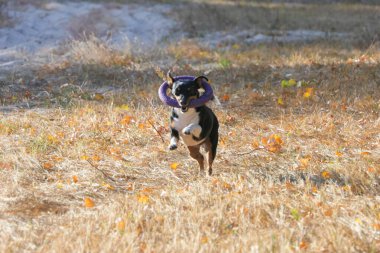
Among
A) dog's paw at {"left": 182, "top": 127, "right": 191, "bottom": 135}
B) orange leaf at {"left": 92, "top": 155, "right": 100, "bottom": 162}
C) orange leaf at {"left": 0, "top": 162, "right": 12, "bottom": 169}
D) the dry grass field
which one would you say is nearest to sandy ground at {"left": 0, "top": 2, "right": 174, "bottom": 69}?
the dry grass field

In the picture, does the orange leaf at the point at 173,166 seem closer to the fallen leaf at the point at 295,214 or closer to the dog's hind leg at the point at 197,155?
the dog's hind leg at the point at 197,155

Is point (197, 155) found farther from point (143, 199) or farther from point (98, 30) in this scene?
point (98, 30)

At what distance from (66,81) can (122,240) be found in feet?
22.0

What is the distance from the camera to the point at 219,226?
14.0 feet

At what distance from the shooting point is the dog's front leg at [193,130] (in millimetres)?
5266

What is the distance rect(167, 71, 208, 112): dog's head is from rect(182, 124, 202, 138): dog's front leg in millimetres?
161

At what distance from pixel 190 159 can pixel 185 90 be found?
1.23 meters

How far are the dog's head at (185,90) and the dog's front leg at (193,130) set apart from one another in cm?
16

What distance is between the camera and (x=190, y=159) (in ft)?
20.7

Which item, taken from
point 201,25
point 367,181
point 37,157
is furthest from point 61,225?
point 201,25

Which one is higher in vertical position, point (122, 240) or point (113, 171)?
point (122, 240)

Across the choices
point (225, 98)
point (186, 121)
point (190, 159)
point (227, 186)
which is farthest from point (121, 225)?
point (225, 98)

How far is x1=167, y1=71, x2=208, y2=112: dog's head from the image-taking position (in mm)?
5238

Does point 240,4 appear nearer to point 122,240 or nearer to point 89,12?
point 89,12
